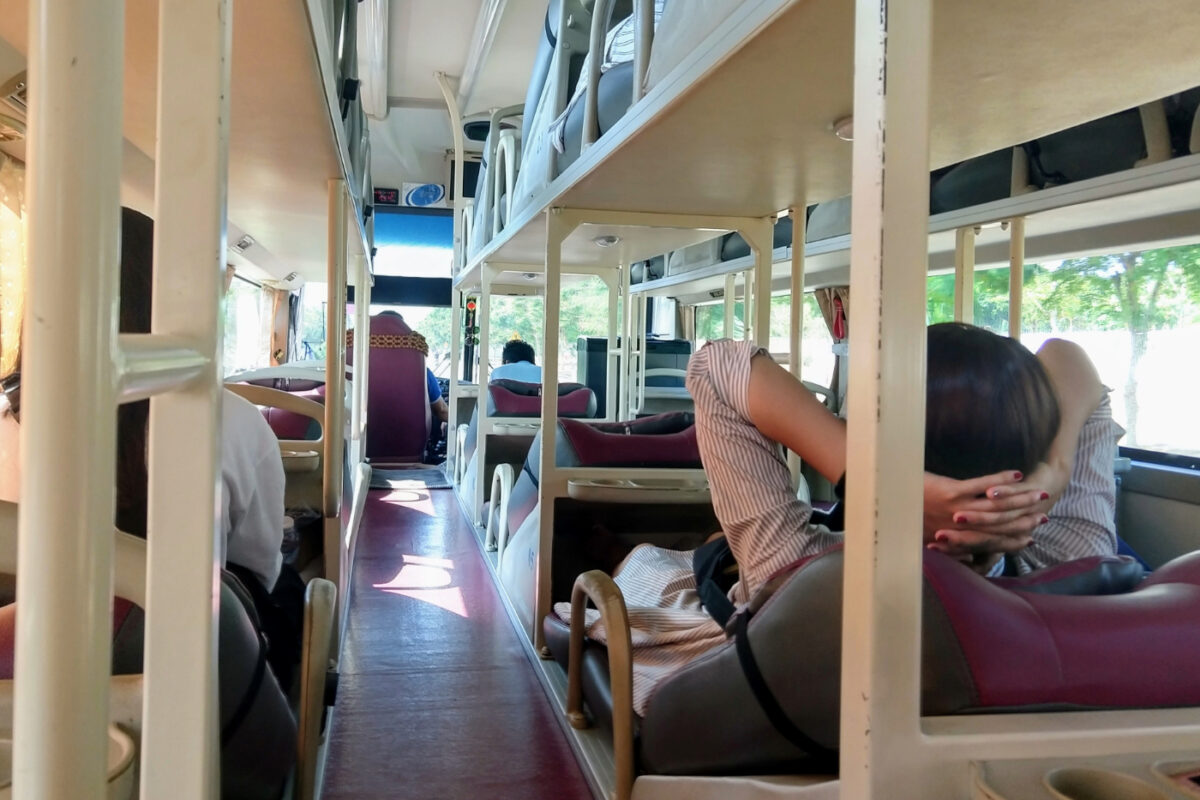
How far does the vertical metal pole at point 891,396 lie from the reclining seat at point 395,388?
743 cm

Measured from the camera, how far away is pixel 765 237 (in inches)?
115

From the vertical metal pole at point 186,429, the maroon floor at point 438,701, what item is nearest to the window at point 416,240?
the maroon floor at point 438,701

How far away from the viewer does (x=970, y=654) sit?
89 cm

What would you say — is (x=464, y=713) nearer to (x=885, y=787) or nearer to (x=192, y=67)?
(x=885, y=787)

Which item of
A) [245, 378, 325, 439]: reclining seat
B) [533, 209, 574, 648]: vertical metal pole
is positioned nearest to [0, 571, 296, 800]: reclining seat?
[533, 209, 574, 648]: vertical metal pole

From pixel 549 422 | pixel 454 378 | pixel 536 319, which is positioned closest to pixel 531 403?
pixel 454 378

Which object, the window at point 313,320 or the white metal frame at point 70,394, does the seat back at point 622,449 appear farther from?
the window at point 313,320

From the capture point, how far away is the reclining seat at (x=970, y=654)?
90 cm

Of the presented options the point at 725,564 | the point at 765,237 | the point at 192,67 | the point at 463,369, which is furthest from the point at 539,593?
the point at 463,369

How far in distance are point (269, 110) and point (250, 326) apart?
15.0 feet

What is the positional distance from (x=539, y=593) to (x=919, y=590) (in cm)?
223

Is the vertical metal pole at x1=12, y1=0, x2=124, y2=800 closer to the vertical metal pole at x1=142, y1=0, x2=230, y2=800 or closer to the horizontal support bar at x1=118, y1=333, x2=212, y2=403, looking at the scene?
the horizontal support bar at x1=118, y1=333, x2=212, y2=403

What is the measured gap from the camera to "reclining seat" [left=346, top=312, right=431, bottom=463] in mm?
7984

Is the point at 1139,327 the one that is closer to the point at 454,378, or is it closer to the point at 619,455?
the point at 619,455
